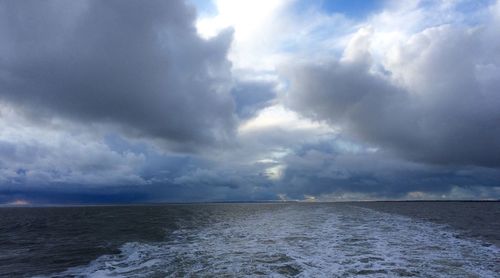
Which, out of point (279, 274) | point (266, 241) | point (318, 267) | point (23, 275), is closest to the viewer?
point (279, 274)

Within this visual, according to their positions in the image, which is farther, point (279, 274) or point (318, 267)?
point (318, 267)

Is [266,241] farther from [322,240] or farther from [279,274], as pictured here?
[279,274]

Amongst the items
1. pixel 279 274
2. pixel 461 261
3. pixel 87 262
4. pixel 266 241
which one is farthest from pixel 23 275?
pixel 461 261

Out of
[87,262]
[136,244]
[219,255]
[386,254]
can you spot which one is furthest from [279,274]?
[136,244]

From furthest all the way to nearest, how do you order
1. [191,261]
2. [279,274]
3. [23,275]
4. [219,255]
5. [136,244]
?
[136,244], [219,255], [191,261], [23,275], [279,274]

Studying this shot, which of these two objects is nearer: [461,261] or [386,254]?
[461,261]

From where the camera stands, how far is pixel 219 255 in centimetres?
2139

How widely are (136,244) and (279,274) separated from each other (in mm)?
18240

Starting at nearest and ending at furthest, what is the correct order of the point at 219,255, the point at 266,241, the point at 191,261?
the point at 191,261 < the point at 219,255 < the point at 266,241

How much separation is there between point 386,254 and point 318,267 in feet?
19.6

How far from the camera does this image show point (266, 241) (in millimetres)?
27219

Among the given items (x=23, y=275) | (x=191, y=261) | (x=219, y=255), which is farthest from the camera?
(x=219, y=255)

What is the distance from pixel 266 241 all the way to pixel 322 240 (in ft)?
15.8

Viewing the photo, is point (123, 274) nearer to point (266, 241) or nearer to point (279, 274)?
point (279, 274)
